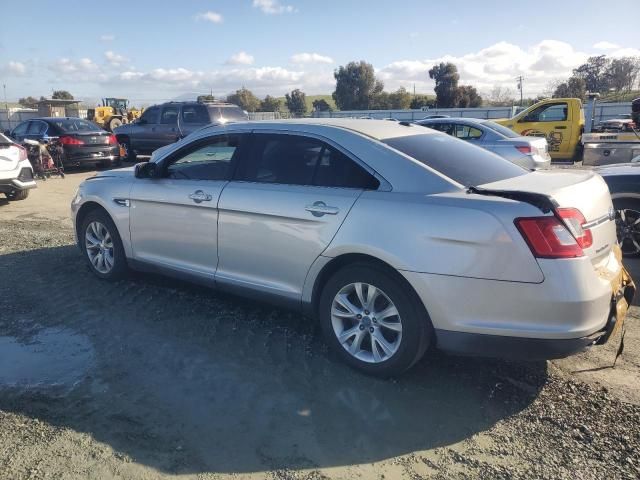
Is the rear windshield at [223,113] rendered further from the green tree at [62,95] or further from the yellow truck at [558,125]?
the green tree at [62,95]

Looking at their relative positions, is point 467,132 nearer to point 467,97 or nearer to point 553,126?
point 553,126

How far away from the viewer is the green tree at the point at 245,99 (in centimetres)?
6706

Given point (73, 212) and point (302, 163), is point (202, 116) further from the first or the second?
point (302, 163)

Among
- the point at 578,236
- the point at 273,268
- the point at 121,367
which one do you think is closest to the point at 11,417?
the point at 121,367

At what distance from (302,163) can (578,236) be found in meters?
1.91

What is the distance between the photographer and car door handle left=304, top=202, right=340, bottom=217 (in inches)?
139

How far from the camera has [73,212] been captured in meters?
5.64

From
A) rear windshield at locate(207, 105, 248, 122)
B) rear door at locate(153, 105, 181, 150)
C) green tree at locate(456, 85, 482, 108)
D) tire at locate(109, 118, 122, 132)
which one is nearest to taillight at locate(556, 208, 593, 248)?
rear windshield at locate(207, 105, 248, 122)

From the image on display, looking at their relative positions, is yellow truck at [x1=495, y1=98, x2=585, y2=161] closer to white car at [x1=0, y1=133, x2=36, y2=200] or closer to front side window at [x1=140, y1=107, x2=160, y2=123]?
front side window at [x1=140, y1=107, x2=160, y2=123]

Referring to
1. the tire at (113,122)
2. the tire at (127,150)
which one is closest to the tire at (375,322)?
the tire at (127,150)

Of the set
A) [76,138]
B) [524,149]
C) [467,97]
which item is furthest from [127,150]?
[467,97]

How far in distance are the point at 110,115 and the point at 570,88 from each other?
45.2m

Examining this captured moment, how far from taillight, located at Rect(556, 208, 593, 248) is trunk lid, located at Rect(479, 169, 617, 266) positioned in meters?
0.03

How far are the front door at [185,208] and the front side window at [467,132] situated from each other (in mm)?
8236
